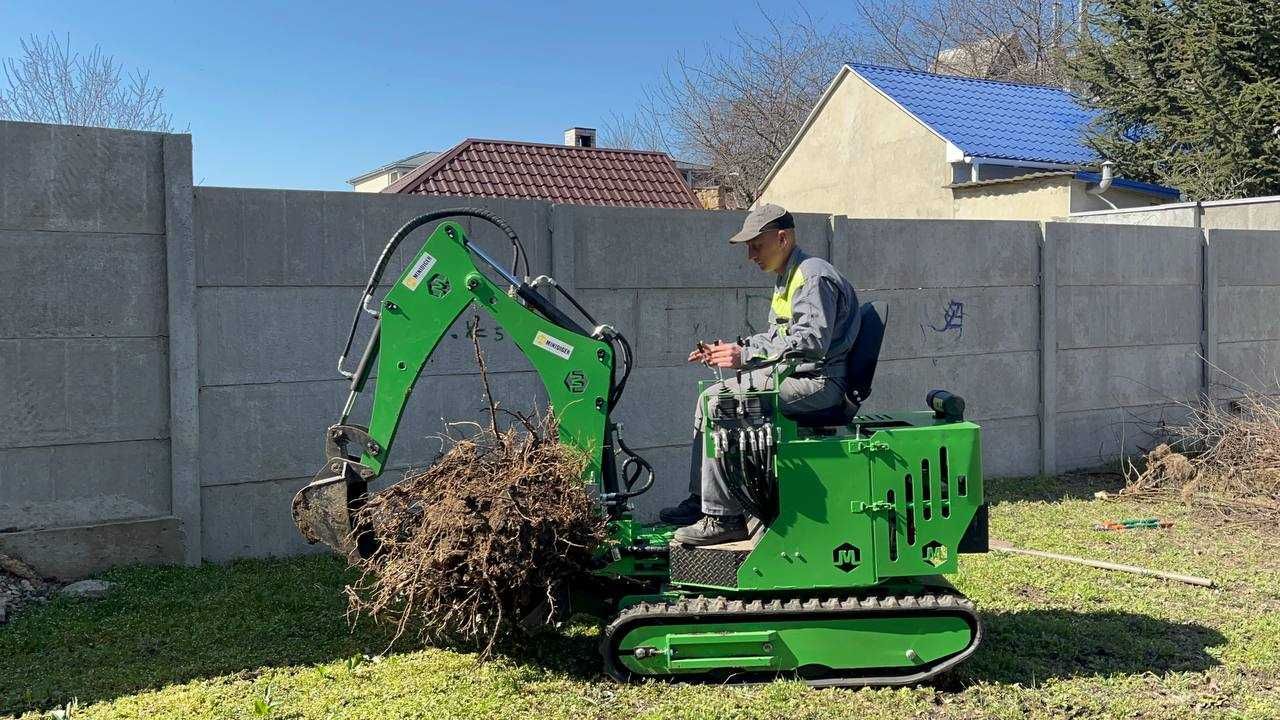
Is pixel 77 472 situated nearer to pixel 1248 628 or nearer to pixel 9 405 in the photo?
pixel 9 405

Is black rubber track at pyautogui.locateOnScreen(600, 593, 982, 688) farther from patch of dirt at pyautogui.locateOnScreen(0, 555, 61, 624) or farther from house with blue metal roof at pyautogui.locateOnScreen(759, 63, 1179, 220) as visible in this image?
Answer: house with blue metal roof at pyautogui.locateOnScreen(759, 63, 1179, 220)

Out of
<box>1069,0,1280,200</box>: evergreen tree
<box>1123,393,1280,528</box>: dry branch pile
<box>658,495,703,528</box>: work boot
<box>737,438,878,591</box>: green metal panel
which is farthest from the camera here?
<box>1069,0,1280,200</box>: evergreen tree

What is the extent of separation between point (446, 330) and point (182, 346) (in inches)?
88.4

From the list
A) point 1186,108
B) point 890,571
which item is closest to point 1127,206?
point 1186,108

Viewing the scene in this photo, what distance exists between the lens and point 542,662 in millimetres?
4820

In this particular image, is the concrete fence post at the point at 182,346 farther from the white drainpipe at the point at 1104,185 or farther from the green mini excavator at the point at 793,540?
the white drainpipe at the point at 1104,185

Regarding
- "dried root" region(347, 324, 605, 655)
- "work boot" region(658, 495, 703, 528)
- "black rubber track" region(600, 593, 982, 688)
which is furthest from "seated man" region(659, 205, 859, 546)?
"dried root" region(347, 324, 605, 655)

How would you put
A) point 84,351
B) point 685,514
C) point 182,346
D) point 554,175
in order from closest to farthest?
point 685,514, point 84,351, point 182,346, point 554,175

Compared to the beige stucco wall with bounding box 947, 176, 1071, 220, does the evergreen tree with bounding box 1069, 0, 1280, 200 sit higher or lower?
higher

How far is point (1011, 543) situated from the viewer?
717 cm

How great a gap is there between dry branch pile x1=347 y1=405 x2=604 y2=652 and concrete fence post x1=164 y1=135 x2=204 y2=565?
193cm

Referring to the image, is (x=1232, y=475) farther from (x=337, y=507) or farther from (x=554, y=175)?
(x=554, y=175)

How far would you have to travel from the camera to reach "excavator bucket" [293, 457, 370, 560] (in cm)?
480

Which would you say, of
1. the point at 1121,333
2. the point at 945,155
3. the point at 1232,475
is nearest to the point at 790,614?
the point at 1232,475
